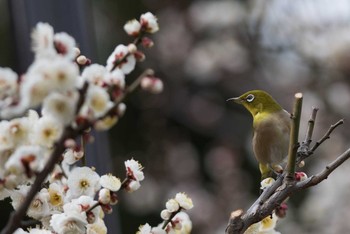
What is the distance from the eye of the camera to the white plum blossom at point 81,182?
73 cm

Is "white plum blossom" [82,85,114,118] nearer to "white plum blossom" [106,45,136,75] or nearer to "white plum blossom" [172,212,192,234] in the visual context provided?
"white plum blossom" [106,45,136,75]

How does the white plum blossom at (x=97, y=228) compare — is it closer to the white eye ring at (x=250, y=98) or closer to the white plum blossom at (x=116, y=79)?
the white plum blossom at (x=116, y=79)

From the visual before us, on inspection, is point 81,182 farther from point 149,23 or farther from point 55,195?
point 149,23

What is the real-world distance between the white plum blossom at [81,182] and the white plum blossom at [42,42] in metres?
0.17

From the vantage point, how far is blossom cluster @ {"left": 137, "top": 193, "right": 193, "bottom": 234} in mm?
761

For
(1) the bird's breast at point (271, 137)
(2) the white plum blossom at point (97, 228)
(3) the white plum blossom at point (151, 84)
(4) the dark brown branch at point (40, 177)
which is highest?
(1) the bird's breast at point (271, 137)

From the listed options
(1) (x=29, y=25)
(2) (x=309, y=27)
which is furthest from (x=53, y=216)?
(2) (x=309, y=27)

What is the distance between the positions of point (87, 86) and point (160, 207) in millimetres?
2673

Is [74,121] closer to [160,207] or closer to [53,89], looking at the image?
[53,89]

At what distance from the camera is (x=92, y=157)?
4.30ft

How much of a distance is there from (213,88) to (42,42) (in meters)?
2.79

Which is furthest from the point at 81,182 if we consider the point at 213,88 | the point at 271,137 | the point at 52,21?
the point at 213,88

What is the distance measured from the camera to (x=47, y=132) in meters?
0.60

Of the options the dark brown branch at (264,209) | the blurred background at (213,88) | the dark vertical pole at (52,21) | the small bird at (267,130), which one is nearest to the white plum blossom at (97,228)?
the dark brown branch at (264,209)
